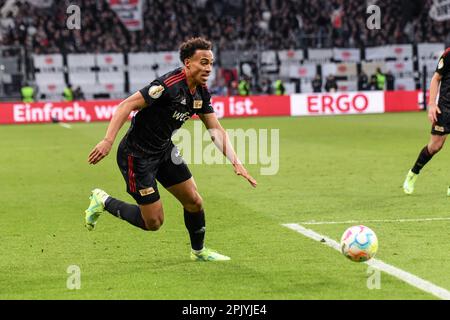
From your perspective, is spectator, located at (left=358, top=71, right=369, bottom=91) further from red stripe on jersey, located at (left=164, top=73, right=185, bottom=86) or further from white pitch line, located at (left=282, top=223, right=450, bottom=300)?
red stripe on jersey, located at (left=164, top=73, right=185, bottom=86)

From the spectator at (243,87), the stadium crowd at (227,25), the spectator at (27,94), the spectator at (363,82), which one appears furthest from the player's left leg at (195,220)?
the stadium crowd at (227,25)

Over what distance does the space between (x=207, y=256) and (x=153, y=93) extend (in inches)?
68.2

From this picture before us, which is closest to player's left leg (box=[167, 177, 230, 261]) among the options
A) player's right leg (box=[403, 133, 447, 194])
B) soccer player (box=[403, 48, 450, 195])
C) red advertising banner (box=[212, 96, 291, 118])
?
soccer player (box=[403, 48, 450, 195])

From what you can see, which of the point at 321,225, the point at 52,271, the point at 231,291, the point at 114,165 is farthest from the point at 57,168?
the point at 231,291

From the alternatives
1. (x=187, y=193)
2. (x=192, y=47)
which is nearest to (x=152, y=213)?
(x=187, y=193)

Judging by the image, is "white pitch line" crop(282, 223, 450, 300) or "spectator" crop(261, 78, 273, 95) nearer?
"white pitch line" crop(282, 223, 450, 300)

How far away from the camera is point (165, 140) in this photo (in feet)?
26.5

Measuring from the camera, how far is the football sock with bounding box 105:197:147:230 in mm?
8367

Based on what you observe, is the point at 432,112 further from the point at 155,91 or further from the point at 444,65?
the point at 155,91

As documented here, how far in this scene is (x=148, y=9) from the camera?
46625mm

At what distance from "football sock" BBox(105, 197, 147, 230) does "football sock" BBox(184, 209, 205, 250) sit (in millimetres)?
444

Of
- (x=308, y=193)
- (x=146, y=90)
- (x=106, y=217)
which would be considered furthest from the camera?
(x=308, y=193)
